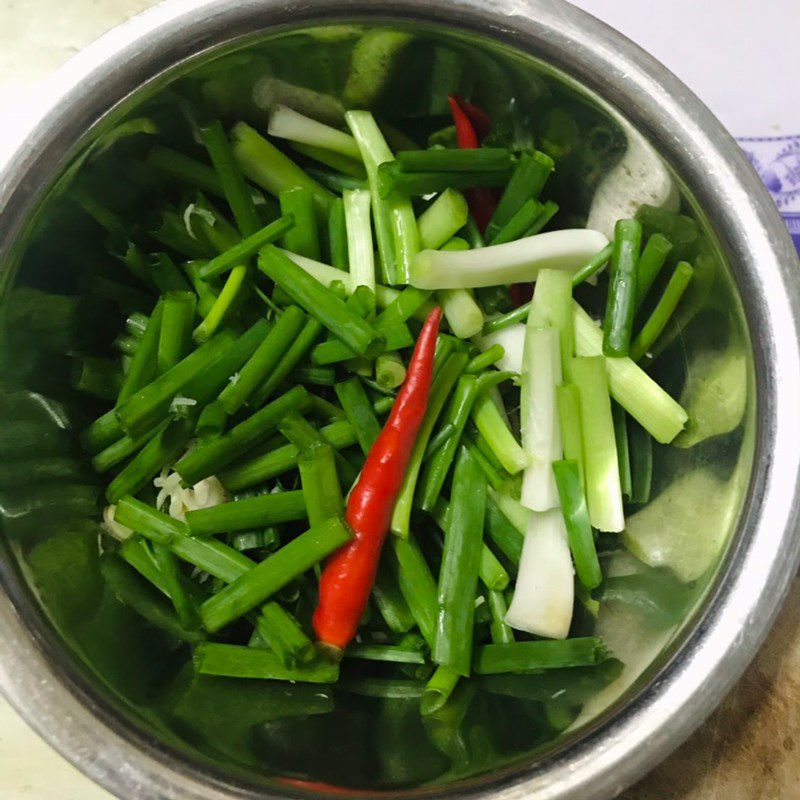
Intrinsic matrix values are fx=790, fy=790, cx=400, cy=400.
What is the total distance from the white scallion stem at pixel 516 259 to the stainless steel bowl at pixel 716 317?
0.16 m

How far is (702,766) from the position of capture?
968 millimetres

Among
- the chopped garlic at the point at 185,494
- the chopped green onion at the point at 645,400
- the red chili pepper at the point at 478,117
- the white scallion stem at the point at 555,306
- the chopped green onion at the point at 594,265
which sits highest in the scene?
the red chili pepper at the point at 478,117

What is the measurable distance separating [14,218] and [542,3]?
1.98 feet

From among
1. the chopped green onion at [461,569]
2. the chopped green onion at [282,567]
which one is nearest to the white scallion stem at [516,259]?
the chopped green onion at [461,569]

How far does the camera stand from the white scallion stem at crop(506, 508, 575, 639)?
93 cm

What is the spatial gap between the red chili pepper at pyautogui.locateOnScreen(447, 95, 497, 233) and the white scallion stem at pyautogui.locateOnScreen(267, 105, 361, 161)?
0.45ft

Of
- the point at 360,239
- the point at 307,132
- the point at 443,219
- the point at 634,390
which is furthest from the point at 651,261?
the point at 307,132

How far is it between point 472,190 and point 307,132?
231 millimetres

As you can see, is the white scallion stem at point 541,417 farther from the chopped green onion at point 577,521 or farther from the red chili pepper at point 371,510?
the red chili pepper at point 371,510

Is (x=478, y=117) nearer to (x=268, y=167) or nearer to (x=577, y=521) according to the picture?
(x=268, y=167)

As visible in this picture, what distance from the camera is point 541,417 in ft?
3.14

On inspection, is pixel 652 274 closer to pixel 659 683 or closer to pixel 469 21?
pixel 469 21

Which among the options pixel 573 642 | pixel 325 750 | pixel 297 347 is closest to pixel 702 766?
pixel 573 642

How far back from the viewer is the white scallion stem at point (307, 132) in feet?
3.36
